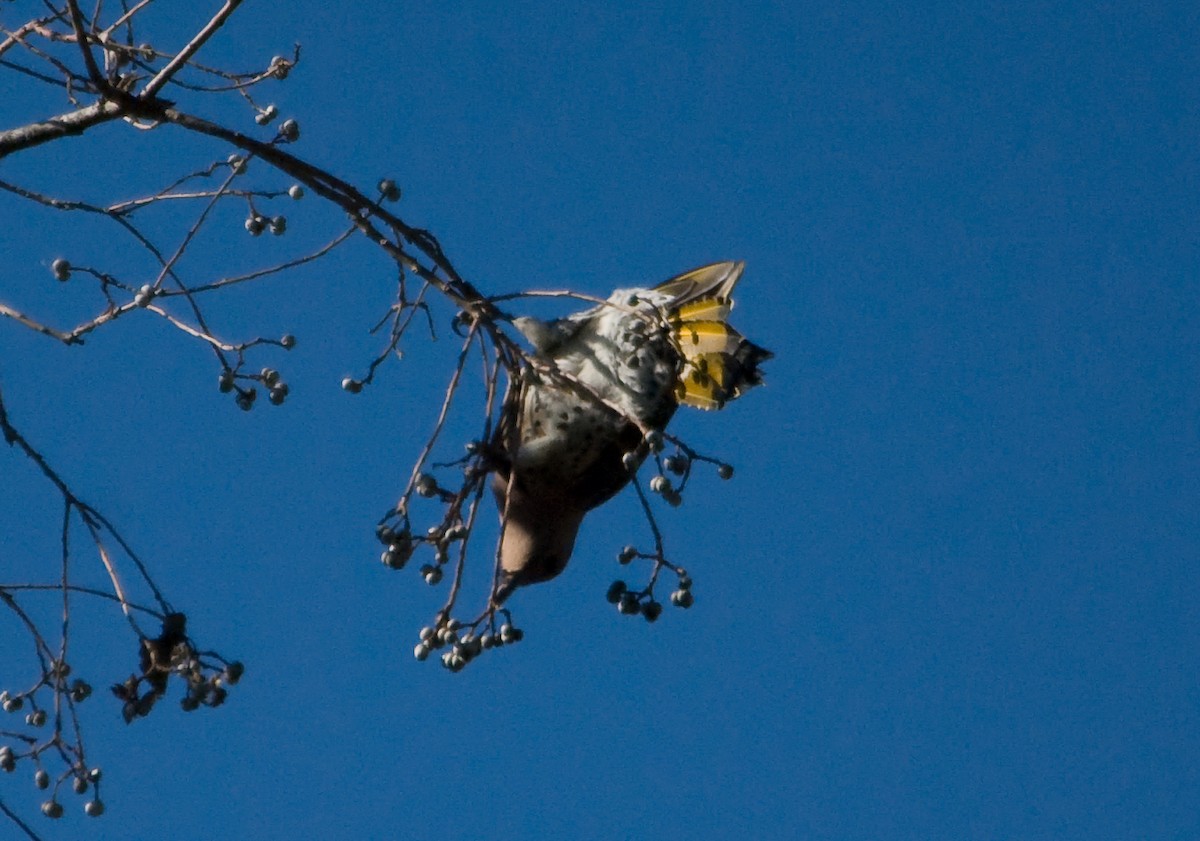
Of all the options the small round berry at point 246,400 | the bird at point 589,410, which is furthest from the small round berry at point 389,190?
the bird at point 589,410

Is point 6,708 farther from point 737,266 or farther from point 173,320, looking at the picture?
point 737,266

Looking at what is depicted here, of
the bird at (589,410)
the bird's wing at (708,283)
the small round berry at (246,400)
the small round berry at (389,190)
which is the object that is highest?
the bird's wing at (708,283)

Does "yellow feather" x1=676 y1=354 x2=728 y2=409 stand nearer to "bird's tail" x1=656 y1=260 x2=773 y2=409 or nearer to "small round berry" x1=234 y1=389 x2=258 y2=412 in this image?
"bird's tail" x1=656 y1=260 x2=773 y2=409

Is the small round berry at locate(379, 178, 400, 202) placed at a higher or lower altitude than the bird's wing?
lower

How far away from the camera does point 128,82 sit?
2512 mm

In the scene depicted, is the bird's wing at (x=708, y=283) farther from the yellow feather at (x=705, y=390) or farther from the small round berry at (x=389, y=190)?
the small round berry at (x=389, y=190)

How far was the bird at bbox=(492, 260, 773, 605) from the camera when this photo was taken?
11.7ft

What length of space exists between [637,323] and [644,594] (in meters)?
0.97

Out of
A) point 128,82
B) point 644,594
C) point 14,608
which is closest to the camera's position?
point 128,82

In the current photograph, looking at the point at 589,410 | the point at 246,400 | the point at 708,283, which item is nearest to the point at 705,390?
the point at 708,283

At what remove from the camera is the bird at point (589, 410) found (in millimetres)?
3570

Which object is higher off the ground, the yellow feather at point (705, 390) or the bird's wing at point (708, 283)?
the bird's wing at point (708, 283)

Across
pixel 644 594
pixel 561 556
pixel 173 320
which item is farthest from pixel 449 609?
pixel 561 556

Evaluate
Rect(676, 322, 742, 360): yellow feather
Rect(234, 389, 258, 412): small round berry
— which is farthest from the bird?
Rect(234, 389, 258, 412): small round berry
